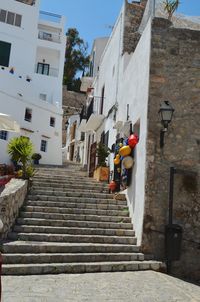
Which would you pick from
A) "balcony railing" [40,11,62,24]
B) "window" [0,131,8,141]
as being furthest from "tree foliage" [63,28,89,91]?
"window" [0,131,8,141]

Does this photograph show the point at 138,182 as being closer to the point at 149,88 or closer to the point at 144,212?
the point at 144,212

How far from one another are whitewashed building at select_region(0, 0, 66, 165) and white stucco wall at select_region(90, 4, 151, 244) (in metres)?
6.28

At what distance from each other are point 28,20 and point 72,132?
11.4 meters

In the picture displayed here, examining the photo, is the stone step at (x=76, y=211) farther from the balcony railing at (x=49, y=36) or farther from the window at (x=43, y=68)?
the balcony railing at (x=49, y=36)

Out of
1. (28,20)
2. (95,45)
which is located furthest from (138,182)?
(28,20)

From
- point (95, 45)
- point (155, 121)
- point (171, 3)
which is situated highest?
point (95, 45)

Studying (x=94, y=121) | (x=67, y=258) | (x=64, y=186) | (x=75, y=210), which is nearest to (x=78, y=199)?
(x=75, y=210)

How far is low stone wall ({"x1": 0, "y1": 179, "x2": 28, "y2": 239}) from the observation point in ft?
24.0

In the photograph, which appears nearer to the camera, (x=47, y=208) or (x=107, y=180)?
(x=47, y=208)

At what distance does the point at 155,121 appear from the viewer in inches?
319

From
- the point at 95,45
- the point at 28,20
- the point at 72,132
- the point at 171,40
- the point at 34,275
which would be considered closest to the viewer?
the point at 34,275

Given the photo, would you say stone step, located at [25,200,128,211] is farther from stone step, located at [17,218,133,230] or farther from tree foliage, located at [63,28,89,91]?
tree foliage, located at [63,28,89,91]

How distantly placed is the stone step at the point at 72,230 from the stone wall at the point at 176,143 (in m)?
0.87

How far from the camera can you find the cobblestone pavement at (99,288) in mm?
4922
